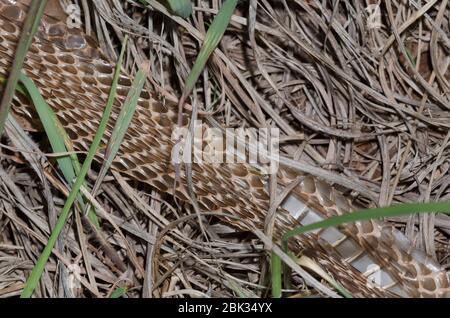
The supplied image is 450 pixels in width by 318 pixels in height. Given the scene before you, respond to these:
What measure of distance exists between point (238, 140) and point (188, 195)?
0.51 ft

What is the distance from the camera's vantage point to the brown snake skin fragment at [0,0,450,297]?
1.39m

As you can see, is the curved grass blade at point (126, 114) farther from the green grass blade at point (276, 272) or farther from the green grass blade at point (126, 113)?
the green grass blade at point (276, 272)

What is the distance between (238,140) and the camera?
142 cm

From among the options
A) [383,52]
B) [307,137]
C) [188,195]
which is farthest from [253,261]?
[383,52]

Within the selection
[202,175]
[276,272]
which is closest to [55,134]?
[202,175]

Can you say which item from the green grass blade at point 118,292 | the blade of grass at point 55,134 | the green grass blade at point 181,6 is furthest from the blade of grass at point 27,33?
the green grass blade at point 118,292

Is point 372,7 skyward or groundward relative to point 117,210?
skyward

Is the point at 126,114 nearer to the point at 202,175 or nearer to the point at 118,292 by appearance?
the point at 202,175

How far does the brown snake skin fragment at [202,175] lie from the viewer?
139 cm

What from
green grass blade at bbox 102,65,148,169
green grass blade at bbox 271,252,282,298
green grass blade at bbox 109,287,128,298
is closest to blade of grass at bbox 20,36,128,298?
green grass blade at bbox 102,65,148,169

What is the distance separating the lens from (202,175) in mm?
1397

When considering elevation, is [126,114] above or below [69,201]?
above

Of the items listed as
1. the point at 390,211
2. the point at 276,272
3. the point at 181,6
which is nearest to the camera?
the point at 390,211
